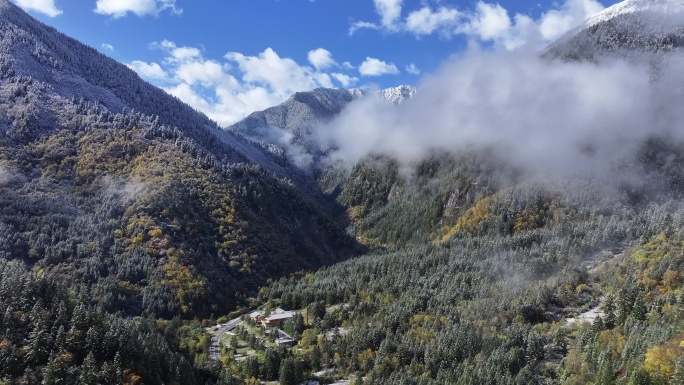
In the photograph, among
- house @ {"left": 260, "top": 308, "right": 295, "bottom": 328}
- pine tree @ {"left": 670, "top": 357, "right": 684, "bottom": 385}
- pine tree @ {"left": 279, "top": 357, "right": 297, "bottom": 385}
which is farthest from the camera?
house @ {"left": 260, "top": 308, "right": 295, "bottom": 328}

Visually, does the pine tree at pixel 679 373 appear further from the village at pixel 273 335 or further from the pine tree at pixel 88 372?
Answer: the pine tree at pixel 88 372

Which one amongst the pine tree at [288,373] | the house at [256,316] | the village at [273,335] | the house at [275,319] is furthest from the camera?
the house at [256,316]

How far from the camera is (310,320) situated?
188500 mm

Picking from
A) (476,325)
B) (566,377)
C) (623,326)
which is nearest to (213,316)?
(476,325)

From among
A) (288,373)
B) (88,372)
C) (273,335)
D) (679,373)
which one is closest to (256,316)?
(273,335)

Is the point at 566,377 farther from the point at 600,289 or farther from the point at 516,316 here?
the point at 600,289

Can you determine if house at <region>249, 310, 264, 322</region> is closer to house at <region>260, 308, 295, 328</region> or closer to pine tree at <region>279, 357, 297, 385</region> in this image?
house at <region>260, 308, 295, 328</region>

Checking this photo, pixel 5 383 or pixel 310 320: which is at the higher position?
pixel 5 383

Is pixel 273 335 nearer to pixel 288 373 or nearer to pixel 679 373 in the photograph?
pixel 288 373

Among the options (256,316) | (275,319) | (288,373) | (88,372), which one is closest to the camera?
(88,372)

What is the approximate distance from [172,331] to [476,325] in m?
102

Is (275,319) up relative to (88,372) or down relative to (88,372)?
down

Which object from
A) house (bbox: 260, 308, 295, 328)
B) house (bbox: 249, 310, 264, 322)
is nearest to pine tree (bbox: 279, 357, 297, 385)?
house (bbox: 260, 308, 295, 328)

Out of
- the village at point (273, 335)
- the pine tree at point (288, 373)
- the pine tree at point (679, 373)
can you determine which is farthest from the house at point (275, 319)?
the pine tree at point (679, 373)
